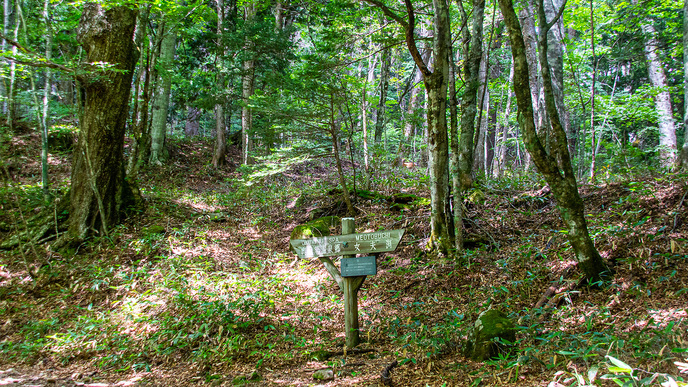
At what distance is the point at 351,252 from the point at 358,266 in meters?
0.19

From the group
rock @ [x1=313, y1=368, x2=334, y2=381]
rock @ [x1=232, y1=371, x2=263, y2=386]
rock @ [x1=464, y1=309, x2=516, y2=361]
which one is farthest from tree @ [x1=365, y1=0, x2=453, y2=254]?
rock @ [x1=232, y1=371, x2=263, y2=386]

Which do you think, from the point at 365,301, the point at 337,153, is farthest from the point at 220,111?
the point at 365,301

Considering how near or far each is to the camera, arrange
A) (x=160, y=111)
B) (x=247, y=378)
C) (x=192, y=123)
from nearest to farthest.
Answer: (x=247, y=378), (x=160, y=111), (x=192, y=123)

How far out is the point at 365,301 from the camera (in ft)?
18.8

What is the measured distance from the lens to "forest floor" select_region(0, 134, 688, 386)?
333cm

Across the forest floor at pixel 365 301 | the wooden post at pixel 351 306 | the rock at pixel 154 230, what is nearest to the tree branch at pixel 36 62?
the forest floor at pixel 365 301

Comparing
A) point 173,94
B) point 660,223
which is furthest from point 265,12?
point 660,223

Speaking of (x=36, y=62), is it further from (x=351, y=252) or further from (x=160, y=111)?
(x=160, y=111)

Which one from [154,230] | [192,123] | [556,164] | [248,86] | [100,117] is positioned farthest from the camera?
[192,123]

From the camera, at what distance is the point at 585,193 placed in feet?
23.4

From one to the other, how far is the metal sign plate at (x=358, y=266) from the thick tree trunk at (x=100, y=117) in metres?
5.74

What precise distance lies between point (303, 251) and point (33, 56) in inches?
219

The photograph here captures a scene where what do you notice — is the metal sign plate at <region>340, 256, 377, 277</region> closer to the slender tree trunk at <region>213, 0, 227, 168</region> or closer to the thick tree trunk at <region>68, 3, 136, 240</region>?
the thick tree trunk at <region>68, 3, 136, 240</region>

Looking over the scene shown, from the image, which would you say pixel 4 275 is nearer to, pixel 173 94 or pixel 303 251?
pixel 303 251
